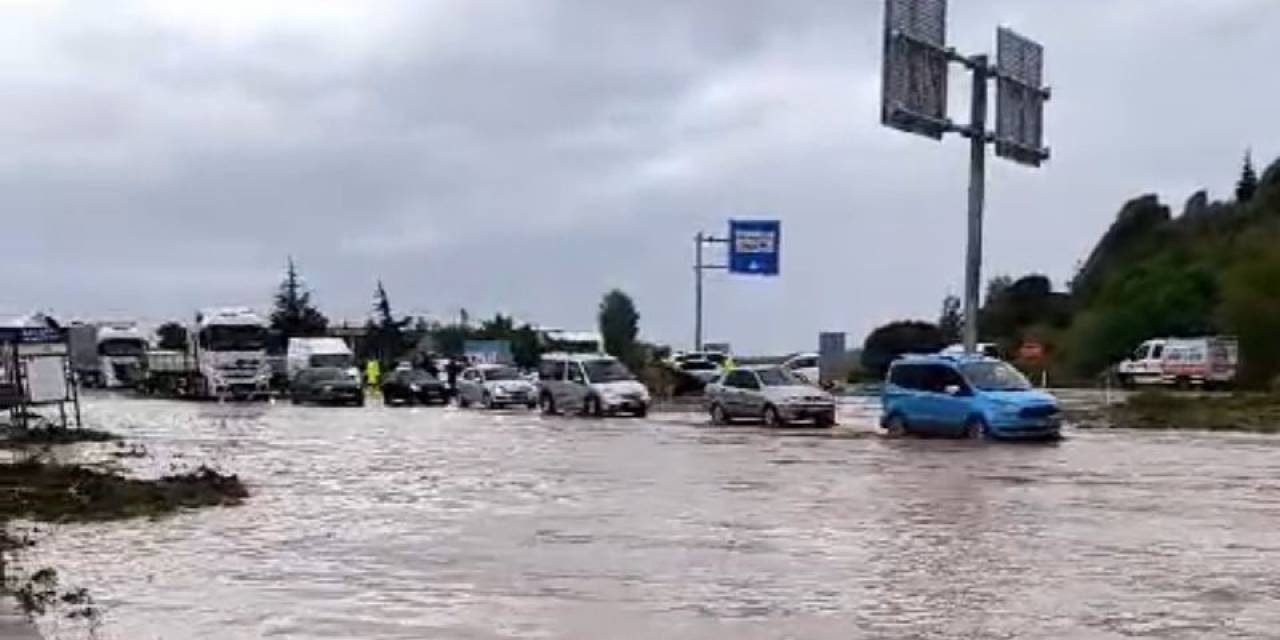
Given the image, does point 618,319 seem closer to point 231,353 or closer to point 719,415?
point 231,353

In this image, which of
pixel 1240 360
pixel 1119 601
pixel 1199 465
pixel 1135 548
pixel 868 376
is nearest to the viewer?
pixel 1119 601

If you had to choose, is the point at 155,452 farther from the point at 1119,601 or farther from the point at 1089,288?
the point at 1089,288

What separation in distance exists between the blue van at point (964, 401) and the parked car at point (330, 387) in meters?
29.0

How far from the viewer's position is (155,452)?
34.6m

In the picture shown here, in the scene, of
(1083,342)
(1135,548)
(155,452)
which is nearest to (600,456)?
(155,452)

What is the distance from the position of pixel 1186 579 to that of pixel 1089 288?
3804 inches

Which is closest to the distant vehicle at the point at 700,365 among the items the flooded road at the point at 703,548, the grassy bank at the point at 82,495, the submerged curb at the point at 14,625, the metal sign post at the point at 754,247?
the metal sign post at the point at 754,247

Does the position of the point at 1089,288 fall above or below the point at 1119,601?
above

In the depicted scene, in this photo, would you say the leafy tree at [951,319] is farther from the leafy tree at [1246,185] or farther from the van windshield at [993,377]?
the van windshield at [993,377]

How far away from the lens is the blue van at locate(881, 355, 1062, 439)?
37.4 metres

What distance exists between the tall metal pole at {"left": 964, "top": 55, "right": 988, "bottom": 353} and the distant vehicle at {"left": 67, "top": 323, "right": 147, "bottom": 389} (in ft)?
166

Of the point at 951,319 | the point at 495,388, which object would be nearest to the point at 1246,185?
the point at 951,319

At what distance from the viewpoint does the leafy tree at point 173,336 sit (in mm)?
75250

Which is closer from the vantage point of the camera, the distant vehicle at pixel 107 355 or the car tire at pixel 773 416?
the car tire at pixel 773 416
